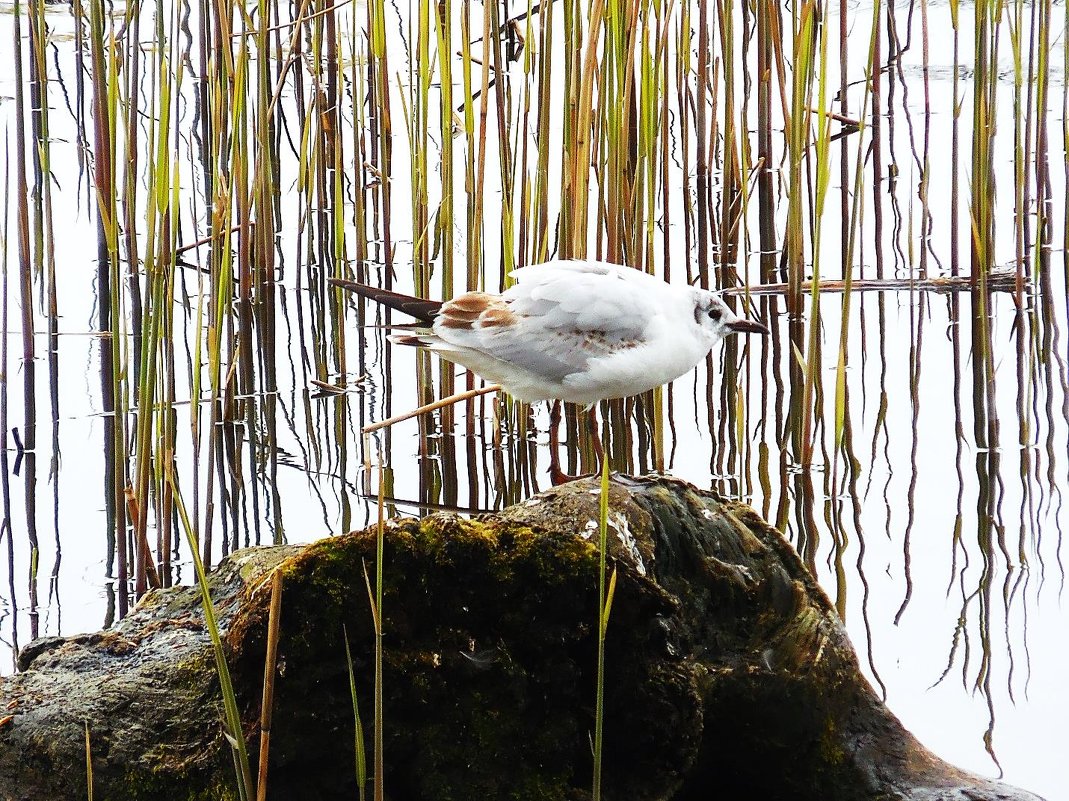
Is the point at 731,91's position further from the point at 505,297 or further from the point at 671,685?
the point at 671,685

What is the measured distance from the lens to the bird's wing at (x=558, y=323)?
3.10 m

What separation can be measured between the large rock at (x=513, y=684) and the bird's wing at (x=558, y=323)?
2.98 ft

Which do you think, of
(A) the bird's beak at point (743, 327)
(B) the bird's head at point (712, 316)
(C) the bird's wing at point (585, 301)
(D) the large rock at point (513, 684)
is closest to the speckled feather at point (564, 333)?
(C) the bird's wing at point (585, 301)

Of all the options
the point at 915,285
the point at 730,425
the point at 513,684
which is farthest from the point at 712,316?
the point at 915,285

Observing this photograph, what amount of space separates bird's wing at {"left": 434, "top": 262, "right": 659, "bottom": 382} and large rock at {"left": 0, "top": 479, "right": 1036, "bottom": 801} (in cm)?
91

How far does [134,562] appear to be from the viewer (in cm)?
315

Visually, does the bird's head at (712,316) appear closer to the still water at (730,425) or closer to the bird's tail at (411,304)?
the still water at (730,425)

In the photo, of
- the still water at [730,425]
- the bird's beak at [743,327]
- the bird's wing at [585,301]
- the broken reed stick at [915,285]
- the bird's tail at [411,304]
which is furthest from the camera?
the broken reed stick at [915,285]

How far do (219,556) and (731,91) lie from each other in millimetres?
2135

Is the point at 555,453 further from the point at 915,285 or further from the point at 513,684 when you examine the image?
the point at 915,285

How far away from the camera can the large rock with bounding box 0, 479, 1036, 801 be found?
1854 millimetres

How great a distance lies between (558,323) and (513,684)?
1354 mm

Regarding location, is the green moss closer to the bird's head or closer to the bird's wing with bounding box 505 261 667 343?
the bird's wing with bounding box 505 261 667 343

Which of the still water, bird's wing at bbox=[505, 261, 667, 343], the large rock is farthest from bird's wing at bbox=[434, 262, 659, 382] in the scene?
the large rock
